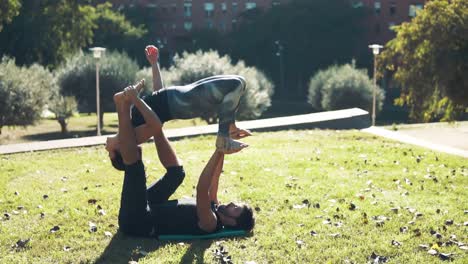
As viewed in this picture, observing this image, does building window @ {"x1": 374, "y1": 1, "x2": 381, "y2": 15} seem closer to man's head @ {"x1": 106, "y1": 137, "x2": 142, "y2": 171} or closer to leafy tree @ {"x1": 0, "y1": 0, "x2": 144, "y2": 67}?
leafy tree @ {"x1": 0, "y1": 0, "x2": 144, "y2": 67}

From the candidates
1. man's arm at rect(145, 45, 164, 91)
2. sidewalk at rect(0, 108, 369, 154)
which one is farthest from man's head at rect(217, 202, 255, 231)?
sidewalk at rect(0, 108, 369, 154)

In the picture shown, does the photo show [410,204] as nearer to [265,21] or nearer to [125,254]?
[125,254]

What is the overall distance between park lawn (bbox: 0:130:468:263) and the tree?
7.69 feet

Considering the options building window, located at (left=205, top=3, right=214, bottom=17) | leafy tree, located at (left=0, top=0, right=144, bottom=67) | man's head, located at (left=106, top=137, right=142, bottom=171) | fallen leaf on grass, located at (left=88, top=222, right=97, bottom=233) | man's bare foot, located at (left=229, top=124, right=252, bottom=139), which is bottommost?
fallen leaf on grass, located at (left=88, top=222, right=97, bottom=233)

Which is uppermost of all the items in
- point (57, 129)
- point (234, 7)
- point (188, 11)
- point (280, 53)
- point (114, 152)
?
point (234, 7)

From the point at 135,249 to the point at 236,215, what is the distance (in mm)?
1222

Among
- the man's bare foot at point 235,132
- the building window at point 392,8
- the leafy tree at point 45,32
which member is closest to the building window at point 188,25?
the building window at point 392,8

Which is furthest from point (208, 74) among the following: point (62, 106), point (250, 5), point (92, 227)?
point (250, 5)

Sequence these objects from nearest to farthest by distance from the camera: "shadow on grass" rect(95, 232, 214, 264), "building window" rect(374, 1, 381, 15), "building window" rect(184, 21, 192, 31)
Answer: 1. "shadow on grass" rect(95, 232, 214, 264)
2. "building window" rect(374, 1, 381, 15)
3. "building window" rect(184, 21, 192, 31)

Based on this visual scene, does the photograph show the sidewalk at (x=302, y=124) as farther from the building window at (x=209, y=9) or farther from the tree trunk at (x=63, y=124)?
the building window at (x=209, y=9)

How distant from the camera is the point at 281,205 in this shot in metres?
8.88

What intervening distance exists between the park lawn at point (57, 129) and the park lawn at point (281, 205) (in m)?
20.1

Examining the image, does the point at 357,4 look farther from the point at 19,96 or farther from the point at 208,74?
the point at 19,96

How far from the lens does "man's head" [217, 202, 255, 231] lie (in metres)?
7.21
